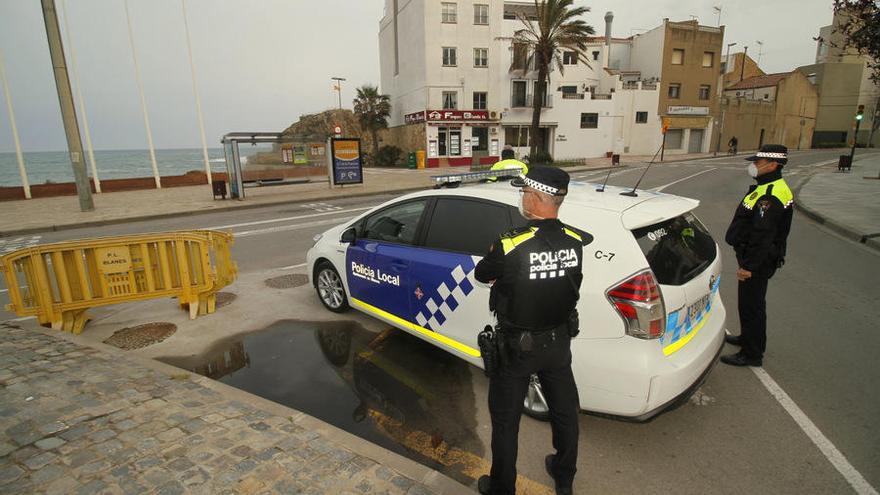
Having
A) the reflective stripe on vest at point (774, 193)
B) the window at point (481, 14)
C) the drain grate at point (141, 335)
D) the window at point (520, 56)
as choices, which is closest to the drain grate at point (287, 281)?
the drain grate at point (141, 335)

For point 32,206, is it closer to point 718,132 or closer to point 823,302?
point 823,302

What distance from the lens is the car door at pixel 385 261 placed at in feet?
13.6

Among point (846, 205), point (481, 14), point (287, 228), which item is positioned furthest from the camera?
point (481, 14)

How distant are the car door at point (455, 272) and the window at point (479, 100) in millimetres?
33809

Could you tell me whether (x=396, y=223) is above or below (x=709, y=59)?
below

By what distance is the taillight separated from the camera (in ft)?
8.71

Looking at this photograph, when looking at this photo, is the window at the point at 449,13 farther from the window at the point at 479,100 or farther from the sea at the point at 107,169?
the sea at the point at 107,169

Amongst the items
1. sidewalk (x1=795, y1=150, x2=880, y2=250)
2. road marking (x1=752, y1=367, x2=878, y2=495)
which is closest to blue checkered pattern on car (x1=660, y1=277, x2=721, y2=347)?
road marking (x1=752, y1=367, x2=878, y2=495)

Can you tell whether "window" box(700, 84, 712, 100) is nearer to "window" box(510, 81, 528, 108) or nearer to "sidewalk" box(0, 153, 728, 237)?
"window" box(510, 81, 528, 108)

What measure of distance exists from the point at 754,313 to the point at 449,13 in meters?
35.3

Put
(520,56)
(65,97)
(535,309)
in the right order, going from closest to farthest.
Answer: (535,309)
(65,97)
(520,56)

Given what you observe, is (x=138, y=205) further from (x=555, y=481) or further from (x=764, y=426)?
(x=764, y=426)

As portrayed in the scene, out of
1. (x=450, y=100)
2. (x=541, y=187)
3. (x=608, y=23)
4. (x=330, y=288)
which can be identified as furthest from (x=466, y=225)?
(x=608, y=23)

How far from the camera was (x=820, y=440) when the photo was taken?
3.04 m
